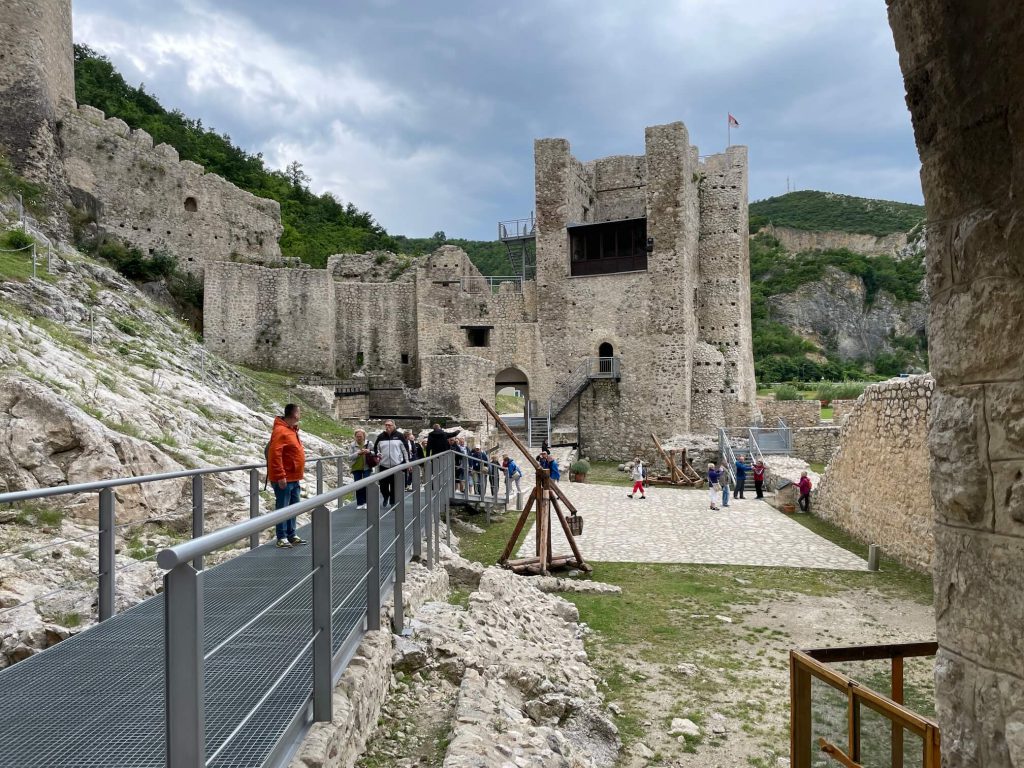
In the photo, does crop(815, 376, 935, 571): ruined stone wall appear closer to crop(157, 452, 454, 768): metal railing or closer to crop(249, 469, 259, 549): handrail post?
crop(157, 452, 454, 768): metal railing

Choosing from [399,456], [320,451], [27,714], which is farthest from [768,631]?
[320,451]

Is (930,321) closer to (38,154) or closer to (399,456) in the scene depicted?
(399,456)

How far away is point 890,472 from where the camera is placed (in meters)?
11.0

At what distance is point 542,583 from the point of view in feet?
29.6

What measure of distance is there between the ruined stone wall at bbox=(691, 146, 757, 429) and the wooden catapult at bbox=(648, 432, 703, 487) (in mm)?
4352

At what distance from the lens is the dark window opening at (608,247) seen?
28422 millimetres

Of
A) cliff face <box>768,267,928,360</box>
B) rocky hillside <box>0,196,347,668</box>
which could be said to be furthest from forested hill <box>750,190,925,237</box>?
rocky hillside <box>0,196,347,668</box>

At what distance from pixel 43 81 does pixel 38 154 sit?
2.27 meters

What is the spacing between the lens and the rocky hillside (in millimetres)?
5191

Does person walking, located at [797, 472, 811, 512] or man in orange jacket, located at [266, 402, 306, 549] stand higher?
man in orange jacket, located at [266, 402, 306, 549]

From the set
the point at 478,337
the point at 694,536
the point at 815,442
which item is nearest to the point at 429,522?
the point at 694,536

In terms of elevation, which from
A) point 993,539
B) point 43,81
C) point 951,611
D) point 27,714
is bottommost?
point 27,714

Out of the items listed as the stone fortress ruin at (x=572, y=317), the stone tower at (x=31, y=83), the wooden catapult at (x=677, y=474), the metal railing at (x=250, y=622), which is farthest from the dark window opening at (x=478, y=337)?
the metal railing at (x=250, y=622)

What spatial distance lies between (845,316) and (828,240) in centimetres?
2134
